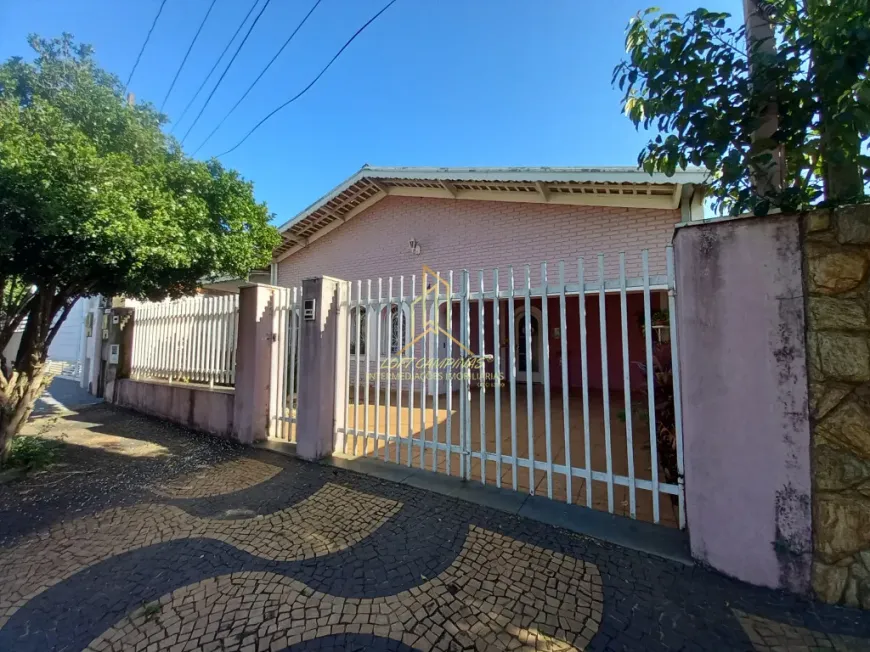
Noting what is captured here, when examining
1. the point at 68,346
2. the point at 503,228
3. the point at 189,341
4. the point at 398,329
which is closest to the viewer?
the point at 398,329

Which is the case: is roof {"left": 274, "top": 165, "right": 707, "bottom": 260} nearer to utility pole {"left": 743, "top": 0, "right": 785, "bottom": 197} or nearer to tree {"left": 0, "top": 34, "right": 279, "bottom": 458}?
utility pole {"left": 743, "top": 0, "right": 785, "bottom": 197}

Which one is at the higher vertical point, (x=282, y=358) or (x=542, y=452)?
(x=282, y=358)

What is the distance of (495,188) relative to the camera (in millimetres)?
8188

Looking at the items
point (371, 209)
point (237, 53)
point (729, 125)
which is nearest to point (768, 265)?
point (729, 125)

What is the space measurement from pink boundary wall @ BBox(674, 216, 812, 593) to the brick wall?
4554mm

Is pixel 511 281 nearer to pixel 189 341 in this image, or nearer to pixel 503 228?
pixel 503 228

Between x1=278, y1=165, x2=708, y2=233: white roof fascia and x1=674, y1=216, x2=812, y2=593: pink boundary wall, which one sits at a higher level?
x1=278, y1=165, x2=708, y2=233: white roof fascia

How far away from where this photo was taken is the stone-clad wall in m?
2.10

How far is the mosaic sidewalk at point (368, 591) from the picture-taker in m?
1.94

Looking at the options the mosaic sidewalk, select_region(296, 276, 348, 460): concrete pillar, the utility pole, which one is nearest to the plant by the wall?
the mosaic sidewalk

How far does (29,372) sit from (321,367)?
379 cm

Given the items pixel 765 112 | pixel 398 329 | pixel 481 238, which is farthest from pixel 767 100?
pixel 481 238

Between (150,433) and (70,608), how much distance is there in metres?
4.68

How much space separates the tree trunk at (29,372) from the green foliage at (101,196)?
28 centimetres
